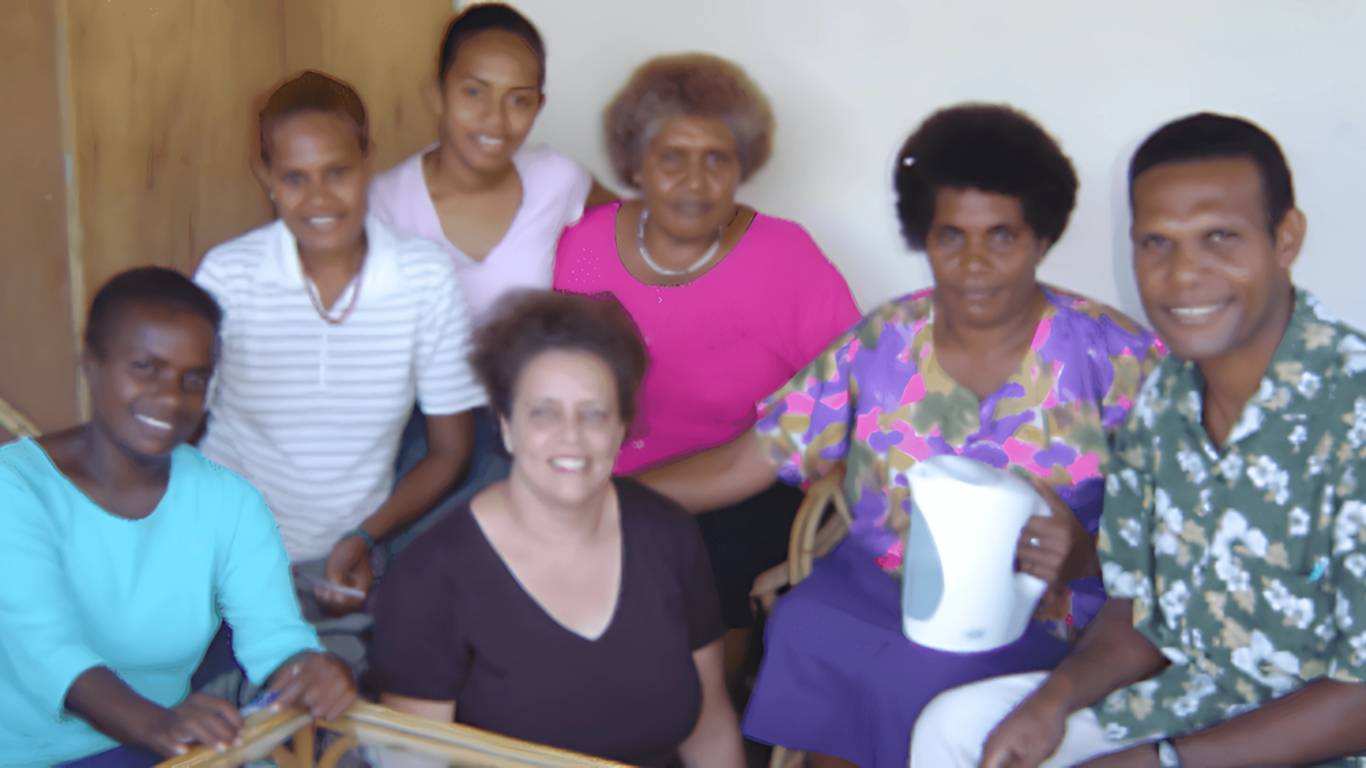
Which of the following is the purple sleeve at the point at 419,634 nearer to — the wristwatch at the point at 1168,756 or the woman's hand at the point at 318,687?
the woman's hand at the point at 318,687

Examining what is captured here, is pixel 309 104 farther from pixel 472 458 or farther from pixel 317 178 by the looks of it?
pixel 472 458

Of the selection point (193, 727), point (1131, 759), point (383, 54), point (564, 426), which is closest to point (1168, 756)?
point (1131, 759)

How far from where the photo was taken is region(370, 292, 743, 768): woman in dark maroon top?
1.64 m

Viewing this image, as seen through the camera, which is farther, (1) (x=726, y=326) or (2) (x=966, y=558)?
(1) (x=726, y=326)

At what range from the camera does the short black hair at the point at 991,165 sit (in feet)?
6.35

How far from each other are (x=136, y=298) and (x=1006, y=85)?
5.23ft

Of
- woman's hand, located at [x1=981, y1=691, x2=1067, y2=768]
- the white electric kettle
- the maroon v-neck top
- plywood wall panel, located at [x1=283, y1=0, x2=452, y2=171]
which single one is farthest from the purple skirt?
plywood wall panel, located at [x1=283, y1=0, x2=452, y2=171]

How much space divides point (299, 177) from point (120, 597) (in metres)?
0.72

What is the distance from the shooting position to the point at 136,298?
1.64 metres

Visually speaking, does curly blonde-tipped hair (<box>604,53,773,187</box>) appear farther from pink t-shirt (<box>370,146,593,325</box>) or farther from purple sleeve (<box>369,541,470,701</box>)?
purple sleeve (<box>369,541,470,701</box>)

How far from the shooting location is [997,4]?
2494 mm

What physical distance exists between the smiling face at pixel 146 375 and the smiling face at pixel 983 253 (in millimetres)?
1019

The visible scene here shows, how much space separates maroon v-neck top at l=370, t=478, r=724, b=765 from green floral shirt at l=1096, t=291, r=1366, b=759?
1.81 ft

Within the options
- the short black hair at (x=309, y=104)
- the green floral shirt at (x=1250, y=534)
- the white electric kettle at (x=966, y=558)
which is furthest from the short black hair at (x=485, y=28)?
the green floral shirt at (x=1250, y=534)
